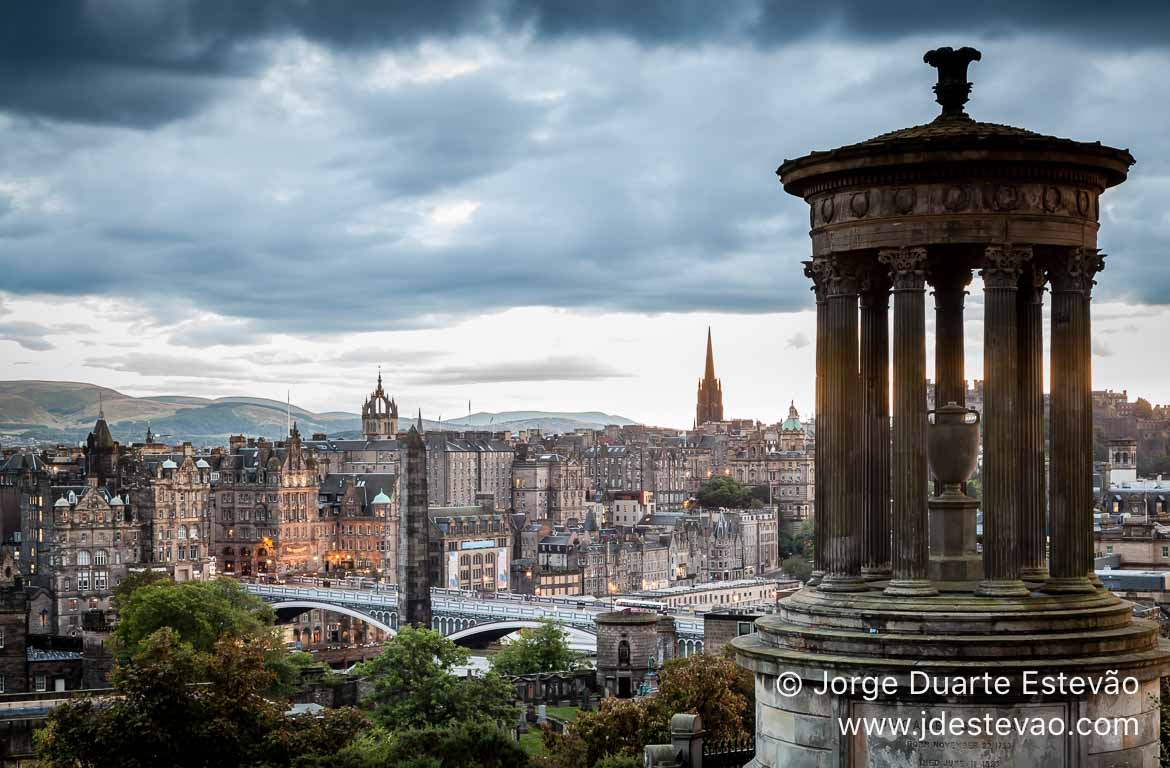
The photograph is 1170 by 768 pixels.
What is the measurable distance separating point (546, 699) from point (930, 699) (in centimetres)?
6560

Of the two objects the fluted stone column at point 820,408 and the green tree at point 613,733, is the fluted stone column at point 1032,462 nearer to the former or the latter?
the fluted stone column at point 820,408

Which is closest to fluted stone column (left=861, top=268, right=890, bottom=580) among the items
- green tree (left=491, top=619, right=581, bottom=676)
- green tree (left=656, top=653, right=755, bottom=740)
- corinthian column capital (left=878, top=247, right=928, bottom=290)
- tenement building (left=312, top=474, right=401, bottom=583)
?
corinthian column capital (left=878, top=247, right=928, bottom=290)

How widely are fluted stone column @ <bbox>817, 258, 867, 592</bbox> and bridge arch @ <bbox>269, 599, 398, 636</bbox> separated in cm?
10372

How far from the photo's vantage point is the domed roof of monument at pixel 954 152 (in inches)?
801

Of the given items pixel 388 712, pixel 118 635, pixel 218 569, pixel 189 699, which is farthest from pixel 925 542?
pixel 218 569

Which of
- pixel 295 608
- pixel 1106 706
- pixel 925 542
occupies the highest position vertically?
pixel 925 542

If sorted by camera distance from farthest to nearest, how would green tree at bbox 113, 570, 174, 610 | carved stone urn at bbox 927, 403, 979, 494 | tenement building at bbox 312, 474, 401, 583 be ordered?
tenement building at bbox 312, 474, 401, 583
green tree at bbox 113, 570, 174, 610
carved stone urn at bbox 927, 403, 979, 494

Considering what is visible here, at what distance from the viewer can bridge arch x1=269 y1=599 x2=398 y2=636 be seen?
129 meters

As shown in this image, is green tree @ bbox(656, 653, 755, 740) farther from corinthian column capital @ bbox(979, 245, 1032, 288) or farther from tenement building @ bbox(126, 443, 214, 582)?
tenement building @ bbox(126, 443, 214, 582)

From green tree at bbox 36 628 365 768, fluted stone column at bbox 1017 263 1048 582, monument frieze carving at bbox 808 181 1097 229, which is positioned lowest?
green tree at bbox 36 628 365 768

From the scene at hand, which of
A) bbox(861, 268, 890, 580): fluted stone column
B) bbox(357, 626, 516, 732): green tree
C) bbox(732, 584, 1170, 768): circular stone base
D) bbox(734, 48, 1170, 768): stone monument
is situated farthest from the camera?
bbox(357, 626, 516, 732): green tree

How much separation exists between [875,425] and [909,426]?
1.29 m

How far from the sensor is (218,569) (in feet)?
592

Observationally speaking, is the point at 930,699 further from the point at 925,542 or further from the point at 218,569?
the point at 218,569
